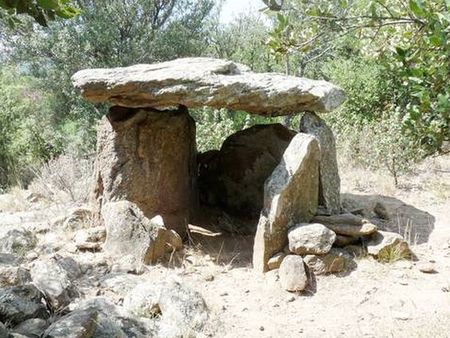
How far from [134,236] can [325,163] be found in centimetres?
222

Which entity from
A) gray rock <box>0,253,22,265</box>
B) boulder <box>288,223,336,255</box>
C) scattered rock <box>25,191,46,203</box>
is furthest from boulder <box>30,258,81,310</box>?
scattered rock <box>25,191,46,203</box>

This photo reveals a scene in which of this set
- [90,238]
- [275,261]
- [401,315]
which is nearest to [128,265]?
[90,238]

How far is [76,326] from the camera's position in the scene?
141 inches

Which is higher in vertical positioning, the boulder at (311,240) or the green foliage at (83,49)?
the green foliage at (83,49)

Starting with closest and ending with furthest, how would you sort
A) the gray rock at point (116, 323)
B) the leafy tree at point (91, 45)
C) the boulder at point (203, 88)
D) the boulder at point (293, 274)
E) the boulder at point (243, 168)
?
the gray rock at point (116, 323), the boulder at point (293, 274), the boulder at point (203, 88), the boulder at point (243, 168), the leafy tree at point (91, 45)

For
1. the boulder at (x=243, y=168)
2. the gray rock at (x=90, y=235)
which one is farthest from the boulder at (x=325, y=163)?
the gray rock at (x=90, y=235)

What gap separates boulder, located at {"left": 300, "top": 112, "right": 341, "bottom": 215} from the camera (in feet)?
19.5

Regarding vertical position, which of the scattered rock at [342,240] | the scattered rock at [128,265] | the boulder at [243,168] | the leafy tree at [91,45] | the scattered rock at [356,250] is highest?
the leafy tree at [91,45]

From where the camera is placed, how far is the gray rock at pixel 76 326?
3504 mm

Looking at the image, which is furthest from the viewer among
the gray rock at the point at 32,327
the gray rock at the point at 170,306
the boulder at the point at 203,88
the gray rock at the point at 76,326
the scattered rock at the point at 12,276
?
the boulder at the point at 203,88

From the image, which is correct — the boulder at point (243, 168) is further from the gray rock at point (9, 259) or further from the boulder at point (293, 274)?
the gray rock at point (9, 259)

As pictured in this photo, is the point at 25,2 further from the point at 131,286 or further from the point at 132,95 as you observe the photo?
the point at 132,95

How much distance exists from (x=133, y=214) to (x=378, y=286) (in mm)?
2481

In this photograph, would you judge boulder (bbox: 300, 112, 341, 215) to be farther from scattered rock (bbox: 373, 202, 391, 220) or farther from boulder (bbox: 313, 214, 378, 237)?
scattered rock (bbox: 373, 202, 391, 220)
